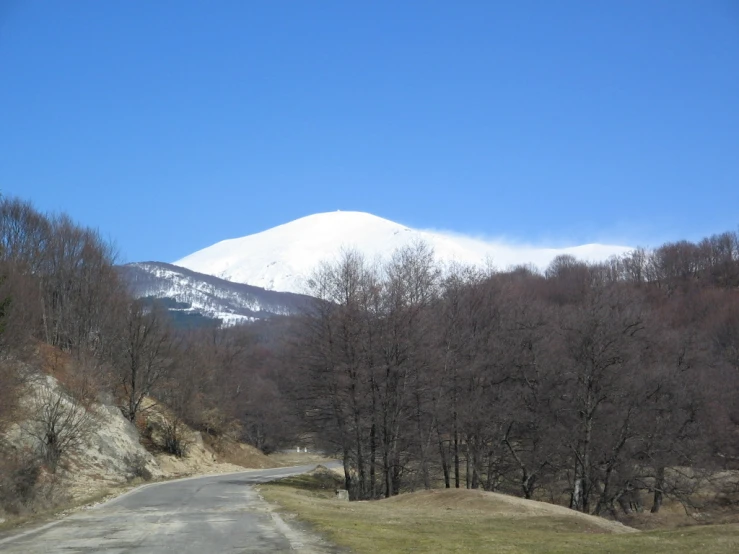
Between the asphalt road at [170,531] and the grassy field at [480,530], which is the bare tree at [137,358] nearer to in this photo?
the grassy field at [480,530]

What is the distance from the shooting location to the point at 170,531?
1633cm

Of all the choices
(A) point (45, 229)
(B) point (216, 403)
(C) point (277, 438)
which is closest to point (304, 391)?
(A) point (45, 229)

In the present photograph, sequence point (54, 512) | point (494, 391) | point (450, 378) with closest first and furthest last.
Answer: point (54, 512) < point (450, 378) < point (494, 391)

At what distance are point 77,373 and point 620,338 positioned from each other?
3075 cm

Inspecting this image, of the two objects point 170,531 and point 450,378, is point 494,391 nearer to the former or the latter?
Answer: point 450,378

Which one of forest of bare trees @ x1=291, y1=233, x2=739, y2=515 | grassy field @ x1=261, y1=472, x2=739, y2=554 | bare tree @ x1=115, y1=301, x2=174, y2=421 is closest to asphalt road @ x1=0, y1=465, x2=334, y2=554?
grassy field @ x1=261, y1=472, x2=739, y2=554

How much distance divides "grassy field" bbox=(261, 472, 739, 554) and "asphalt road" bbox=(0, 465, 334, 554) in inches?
44.8

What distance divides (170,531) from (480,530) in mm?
7533

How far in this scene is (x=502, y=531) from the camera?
Answer: 17953mm

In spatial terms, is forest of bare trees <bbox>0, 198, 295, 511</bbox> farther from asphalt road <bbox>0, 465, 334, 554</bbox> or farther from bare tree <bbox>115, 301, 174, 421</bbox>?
asphalt road <bbox>0, 465, 334, 554</bbox>

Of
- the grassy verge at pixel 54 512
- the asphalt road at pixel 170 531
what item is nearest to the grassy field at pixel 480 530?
the asphalt road at pixel 170 531

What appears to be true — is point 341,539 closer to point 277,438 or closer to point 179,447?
point 179,447

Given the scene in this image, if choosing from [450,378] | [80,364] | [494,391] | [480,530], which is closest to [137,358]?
[80,364]

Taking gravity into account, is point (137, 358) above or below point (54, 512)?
above
